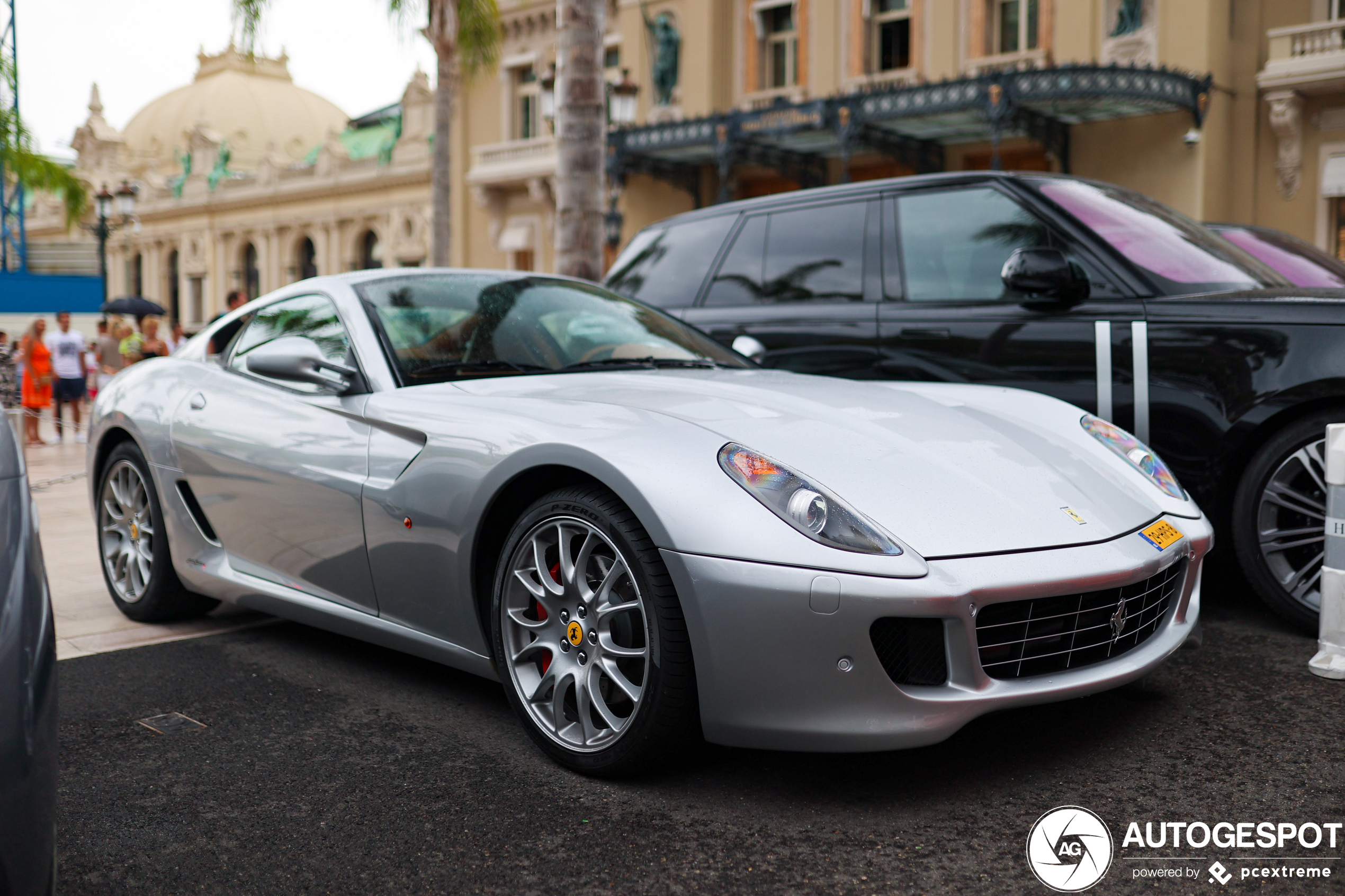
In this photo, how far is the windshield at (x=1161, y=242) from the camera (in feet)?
14.3

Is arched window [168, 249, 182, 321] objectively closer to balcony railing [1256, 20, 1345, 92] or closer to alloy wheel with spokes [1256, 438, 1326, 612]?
balcony railing [1256, 20, 1345, 92]

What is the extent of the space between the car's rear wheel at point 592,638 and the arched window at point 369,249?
1645 inches

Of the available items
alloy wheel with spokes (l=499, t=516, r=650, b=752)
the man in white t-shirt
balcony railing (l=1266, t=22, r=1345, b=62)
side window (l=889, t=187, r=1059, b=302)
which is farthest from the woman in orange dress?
balcony railing (l=1266, t=22, r=1345, b=62)

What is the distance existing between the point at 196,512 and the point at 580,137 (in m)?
5.22

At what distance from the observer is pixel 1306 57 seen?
58.7 feet

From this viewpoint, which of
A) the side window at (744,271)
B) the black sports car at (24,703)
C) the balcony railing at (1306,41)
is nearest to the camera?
the black sports car at (24,703)

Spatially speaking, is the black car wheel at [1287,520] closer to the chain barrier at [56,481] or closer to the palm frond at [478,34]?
the chain barrier at [56,481]

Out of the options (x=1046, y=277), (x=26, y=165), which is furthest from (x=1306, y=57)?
(x=26, y=165)

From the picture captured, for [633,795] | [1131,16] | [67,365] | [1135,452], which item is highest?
[1131,16]

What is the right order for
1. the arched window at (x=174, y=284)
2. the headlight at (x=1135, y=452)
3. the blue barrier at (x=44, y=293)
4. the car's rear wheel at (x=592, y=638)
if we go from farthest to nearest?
1. the arched window at (x=174, y=284)
2. the blue barrier at (x=44, y=293)
3. the headlight at (x=1135, y=452)
4. the car's rear wheel at (x=592, y=638)

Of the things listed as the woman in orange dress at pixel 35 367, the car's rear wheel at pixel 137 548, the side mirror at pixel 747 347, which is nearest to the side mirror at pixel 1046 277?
the side mirror at pixel 747 347

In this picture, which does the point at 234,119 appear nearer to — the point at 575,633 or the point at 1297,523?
the point at 1297,523

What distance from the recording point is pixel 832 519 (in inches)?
98.9

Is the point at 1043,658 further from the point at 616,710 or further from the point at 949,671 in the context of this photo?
the point at 616,710
